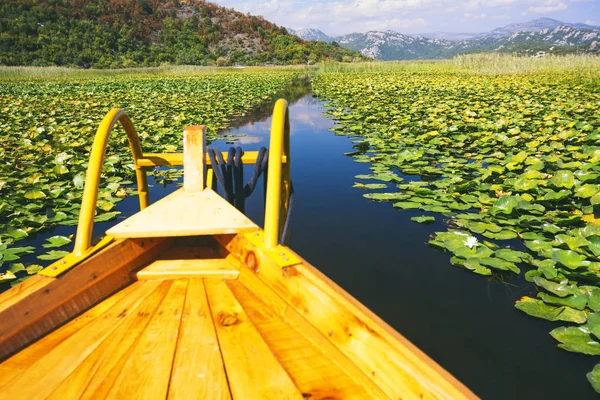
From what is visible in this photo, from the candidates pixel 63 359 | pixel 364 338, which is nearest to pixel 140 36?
pixel 63 359

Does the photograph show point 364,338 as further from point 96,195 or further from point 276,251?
point 96,195

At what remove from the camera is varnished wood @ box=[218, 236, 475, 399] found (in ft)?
2.70

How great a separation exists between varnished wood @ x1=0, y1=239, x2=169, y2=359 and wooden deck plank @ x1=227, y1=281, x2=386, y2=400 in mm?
612

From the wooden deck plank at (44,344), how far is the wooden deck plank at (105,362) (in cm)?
13

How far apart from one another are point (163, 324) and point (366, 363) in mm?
794

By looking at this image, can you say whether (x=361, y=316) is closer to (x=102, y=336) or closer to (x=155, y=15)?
(x=102, y=336)

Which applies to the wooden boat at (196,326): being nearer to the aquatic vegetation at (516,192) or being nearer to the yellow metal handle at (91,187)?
the yellow metal handle at (91,187)

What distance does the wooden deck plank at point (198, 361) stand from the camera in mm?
1048

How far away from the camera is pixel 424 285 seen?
2350 millimetres

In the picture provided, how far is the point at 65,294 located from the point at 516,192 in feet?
11.6

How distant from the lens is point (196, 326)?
4.47ft

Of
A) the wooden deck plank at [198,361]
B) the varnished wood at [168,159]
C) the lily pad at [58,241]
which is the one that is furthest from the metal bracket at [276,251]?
the lily pad at [58,241]

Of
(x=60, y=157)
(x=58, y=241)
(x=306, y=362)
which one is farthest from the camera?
(x=60, y=157)

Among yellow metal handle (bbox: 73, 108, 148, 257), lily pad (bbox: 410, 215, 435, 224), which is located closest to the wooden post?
yellow metal handle (bbox: 73, 108, 148, 257)
